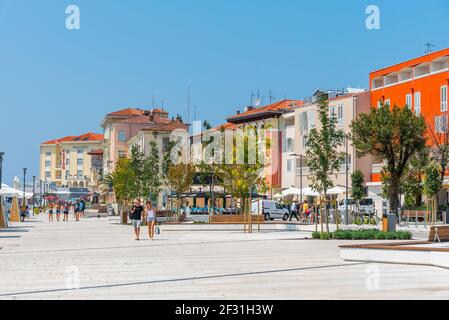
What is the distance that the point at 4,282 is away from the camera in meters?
14.3

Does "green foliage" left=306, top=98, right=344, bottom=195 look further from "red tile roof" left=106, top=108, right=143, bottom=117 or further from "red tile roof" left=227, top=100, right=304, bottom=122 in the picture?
"red tile roof" left=106, top=108, right=143, bottom=117

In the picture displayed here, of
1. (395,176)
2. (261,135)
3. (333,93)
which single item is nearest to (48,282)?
(395,176)

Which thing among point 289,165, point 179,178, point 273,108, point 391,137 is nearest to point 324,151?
point 391,137

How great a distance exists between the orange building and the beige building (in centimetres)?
139

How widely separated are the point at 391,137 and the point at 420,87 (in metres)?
20.8

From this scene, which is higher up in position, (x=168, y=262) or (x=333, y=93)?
(x=333, y=93)

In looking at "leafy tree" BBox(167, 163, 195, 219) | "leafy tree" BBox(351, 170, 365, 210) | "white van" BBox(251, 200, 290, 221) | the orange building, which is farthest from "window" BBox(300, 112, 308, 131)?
"leafy tree" BBox(167, 163, 195, 219)

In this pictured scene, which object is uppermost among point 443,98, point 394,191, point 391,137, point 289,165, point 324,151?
point 443,98

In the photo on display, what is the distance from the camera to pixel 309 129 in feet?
269

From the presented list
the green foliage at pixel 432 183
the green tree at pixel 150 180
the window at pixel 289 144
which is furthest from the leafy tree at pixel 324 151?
the window at pixel 289 144

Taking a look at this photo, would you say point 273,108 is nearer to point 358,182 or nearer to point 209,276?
point 358,182
